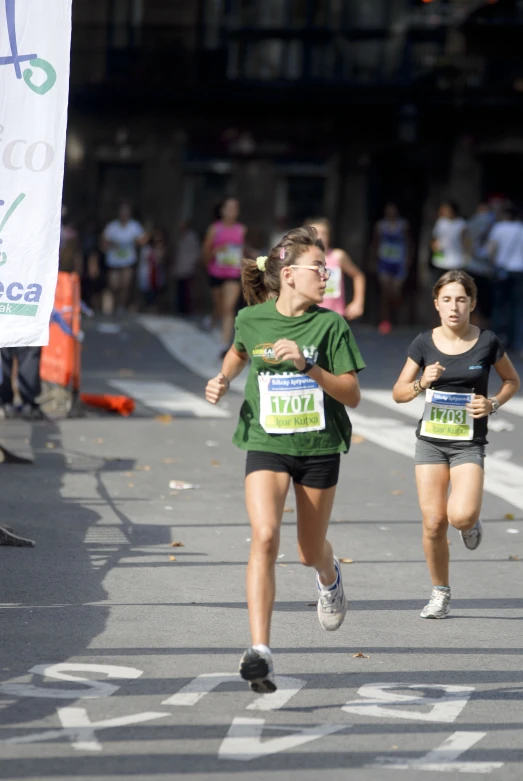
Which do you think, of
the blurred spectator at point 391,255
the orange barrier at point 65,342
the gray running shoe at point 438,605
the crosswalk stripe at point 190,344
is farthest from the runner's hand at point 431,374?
the blurred spectator at point 391,255

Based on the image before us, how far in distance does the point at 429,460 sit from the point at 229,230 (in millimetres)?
12717

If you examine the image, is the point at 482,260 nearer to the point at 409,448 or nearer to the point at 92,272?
the point at 92,272

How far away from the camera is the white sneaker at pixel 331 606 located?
632cm

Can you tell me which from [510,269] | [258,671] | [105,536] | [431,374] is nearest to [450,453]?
[431,374]

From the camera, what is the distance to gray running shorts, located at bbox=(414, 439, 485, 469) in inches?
278

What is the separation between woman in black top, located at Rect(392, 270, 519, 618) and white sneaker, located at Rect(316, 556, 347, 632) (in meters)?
0.86

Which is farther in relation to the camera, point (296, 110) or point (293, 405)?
point (296, 110)

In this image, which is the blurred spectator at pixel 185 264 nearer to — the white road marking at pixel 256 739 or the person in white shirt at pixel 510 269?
the person in white shirt at pixel 510 269

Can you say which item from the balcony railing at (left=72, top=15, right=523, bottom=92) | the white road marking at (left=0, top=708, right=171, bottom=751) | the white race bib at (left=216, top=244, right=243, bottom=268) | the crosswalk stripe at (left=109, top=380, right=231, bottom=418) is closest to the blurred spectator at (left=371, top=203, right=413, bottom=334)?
the balcony railing at (left=72, top=15, right=523, bottom=92)

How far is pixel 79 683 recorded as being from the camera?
18.7 ft

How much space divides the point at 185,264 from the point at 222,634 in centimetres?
2541

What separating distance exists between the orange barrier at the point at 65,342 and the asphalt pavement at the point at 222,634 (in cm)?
160

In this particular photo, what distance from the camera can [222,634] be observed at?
6.58 meters

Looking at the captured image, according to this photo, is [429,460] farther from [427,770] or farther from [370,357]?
[370,357]
